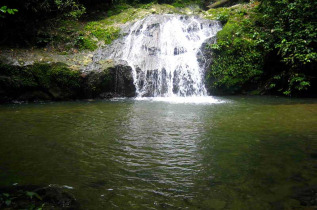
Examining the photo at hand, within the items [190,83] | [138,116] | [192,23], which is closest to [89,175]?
[138,116]

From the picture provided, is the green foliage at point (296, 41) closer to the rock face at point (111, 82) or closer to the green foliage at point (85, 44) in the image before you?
the rock face at point (111, 82)

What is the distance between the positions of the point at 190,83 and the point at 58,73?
552cm

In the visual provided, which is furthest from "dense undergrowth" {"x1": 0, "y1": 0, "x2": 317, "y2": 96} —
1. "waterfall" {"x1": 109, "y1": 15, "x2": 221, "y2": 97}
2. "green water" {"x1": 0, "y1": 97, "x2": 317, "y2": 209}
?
"green water" {"x1": 0, "y1": 97, "x2": 317, "y2": 209}

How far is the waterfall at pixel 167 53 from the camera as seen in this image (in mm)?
11078

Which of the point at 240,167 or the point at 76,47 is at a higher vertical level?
the point at 76,47

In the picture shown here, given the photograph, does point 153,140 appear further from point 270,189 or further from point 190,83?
point 190,83

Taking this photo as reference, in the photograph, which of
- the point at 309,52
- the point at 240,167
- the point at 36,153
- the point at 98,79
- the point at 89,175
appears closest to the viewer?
the point at 89,175

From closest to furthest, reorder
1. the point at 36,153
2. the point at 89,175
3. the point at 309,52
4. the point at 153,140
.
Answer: the point at 89,175 → the point at 36,153 → the point at 153,140 → the point at 309,52

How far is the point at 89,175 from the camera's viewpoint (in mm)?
2934

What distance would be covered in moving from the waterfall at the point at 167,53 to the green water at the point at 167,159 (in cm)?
519

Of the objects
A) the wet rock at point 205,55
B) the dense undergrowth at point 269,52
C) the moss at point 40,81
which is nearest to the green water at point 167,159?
the moss at point 40,81

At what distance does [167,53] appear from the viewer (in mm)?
12102

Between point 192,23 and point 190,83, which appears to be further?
point 192,23

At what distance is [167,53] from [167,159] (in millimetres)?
9197
